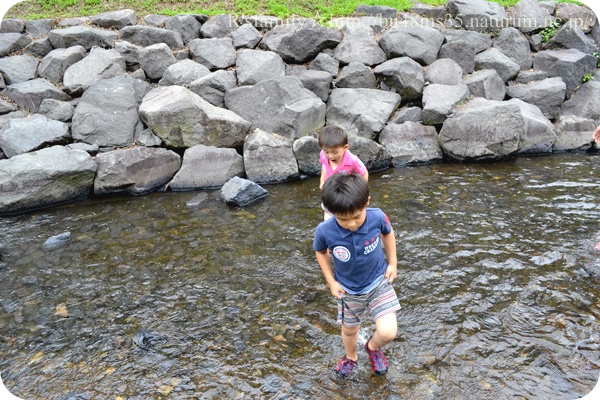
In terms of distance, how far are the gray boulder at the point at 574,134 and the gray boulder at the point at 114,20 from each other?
11.0 meters

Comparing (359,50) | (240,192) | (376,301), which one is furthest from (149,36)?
(376,301)

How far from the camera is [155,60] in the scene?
10789 millimetres

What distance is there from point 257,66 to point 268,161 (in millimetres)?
2919

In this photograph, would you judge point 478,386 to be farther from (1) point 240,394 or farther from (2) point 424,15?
(2) point 424,15

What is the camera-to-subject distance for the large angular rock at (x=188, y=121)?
9016 millimetres

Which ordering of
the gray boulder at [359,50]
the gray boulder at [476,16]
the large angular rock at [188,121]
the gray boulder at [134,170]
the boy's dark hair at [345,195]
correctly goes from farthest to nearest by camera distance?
the gray boulder at [476,16] < the gray boulder at [359,50] < the large angular rock at [188,121] < the gray boulder at [134,170] < the boy's dark hair at [345,195]

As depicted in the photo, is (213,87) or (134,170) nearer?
(134,170)

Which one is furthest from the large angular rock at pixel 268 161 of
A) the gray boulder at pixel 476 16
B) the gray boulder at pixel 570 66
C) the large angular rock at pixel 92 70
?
the gray boulder at pixel 570 66

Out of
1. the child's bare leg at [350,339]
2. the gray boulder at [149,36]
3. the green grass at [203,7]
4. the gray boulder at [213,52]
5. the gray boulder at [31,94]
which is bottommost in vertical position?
the gray boulder at [31,94]

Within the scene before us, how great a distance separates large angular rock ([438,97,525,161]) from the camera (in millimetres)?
9555

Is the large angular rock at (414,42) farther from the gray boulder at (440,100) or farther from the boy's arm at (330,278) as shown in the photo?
the boy's arm at (330,278)

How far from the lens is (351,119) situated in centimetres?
1016

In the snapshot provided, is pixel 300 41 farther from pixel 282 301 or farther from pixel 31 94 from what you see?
pixel 282 301

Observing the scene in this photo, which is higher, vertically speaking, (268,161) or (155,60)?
(155,60)
